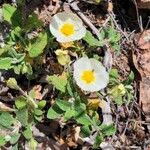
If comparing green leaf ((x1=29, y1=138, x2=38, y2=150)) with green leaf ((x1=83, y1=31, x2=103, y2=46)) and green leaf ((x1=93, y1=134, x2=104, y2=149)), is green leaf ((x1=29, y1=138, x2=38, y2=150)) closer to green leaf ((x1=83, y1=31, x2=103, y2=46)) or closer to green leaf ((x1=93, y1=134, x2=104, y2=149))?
green leaf ((x1=93, y1=134, x2=104, y2=149))

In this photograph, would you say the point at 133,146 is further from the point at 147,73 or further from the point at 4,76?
the point at 4,76

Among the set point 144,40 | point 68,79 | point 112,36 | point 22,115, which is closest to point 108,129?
point 68,79

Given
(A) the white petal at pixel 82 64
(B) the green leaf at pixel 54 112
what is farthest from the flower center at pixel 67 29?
(B) the green leaf at pixel 54 112

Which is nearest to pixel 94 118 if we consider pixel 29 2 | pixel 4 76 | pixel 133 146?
pixel 133 146

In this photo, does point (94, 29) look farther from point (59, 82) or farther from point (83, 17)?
point (59, 82)

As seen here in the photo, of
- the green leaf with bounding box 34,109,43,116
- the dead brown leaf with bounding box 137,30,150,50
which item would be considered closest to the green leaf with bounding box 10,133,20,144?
the green leaf with bounding box 34,109,43,116
